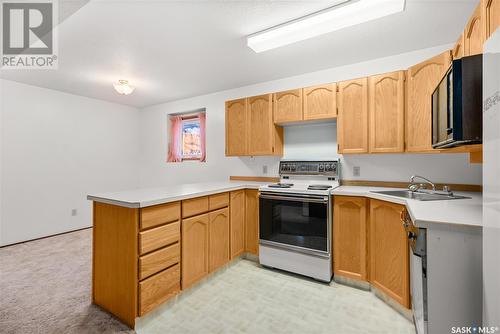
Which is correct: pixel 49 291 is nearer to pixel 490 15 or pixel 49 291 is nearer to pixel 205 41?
→ pixel 205 41

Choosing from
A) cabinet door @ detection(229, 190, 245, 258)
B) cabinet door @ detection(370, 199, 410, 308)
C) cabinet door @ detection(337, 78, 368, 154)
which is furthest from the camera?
cabinet door @ detection(229, 190, 245, 258)

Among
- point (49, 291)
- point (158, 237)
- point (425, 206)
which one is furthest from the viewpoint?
point (49, 291)

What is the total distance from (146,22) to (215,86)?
172 cm

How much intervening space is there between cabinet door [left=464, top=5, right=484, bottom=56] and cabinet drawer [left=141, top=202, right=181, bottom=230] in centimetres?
228

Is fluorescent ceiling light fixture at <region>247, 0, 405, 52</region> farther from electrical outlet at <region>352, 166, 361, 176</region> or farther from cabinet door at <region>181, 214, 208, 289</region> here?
cabinet door at <region>181, 214, 208, 289</region>

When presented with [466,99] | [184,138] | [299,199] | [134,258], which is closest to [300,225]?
[299,199]

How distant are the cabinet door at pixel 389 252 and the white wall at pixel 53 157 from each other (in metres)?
4.57

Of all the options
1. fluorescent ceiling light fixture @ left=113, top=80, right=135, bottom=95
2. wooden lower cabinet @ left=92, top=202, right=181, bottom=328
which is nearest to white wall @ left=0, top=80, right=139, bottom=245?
fluorescent ceiling light fixture @ left=113, top=80, right=135, bottom=95

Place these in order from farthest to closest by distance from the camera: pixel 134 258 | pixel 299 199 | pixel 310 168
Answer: pixel 310 168 → pixel 299 199 → pixel 134 258

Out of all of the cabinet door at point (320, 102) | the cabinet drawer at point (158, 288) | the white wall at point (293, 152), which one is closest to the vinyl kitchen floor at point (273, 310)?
the cabinet drawer at point (158, 288)

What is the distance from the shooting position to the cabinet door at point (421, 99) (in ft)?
6.59

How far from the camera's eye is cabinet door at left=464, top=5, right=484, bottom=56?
4.28ft

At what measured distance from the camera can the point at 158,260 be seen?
72.0 inches

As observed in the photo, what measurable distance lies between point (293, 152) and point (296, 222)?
3.45 ft
